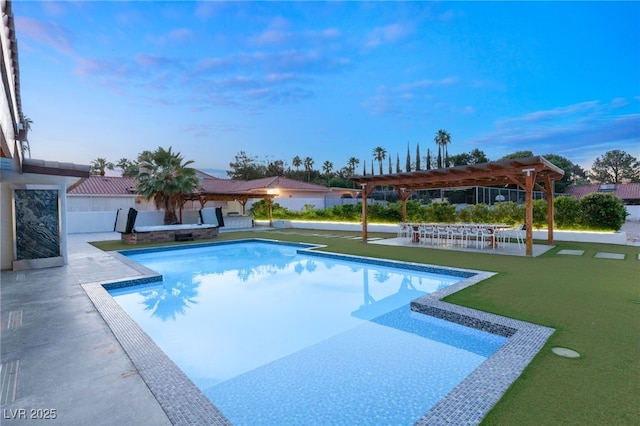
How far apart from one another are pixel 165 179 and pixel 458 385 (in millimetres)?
18422

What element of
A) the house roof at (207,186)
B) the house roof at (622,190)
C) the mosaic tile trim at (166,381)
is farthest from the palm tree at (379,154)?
the mosaic tile trim at (166,381)

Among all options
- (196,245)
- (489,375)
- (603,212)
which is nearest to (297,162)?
(196,245)

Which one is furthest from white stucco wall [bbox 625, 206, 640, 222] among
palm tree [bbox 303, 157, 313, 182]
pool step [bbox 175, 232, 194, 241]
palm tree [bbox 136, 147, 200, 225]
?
palm tree [bbox 303, 157, 313, 182]

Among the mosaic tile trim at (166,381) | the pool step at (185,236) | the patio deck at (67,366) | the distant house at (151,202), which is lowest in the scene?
the mosaic tile trim at (166,381)

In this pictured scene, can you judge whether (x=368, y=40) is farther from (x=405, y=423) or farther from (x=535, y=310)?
(x=405, y=423)

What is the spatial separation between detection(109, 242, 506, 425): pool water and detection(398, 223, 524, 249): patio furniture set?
4215 millimetres

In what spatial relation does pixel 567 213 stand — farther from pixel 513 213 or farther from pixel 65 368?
pixel 65 368

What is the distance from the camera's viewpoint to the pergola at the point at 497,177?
32.4ft

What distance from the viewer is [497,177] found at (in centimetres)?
1267

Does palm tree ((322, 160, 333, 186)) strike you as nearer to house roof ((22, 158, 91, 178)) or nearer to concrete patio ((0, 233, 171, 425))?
house roof ((22, 158, 91, 178))

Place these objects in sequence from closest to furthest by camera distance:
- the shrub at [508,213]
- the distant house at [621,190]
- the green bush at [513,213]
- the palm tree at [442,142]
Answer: the green bush at [513,213]
the shrub at [508,213]
the distant house at [621,190]
the palm tree at [442,142]

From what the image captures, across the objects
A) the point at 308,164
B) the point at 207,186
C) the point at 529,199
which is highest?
the point at 308,164

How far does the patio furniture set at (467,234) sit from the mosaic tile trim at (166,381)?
10.7 metres

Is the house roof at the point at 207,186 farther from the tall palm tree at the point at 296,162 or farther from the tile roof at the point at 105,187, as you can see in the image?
the tall palm tree at the point at 296,162
